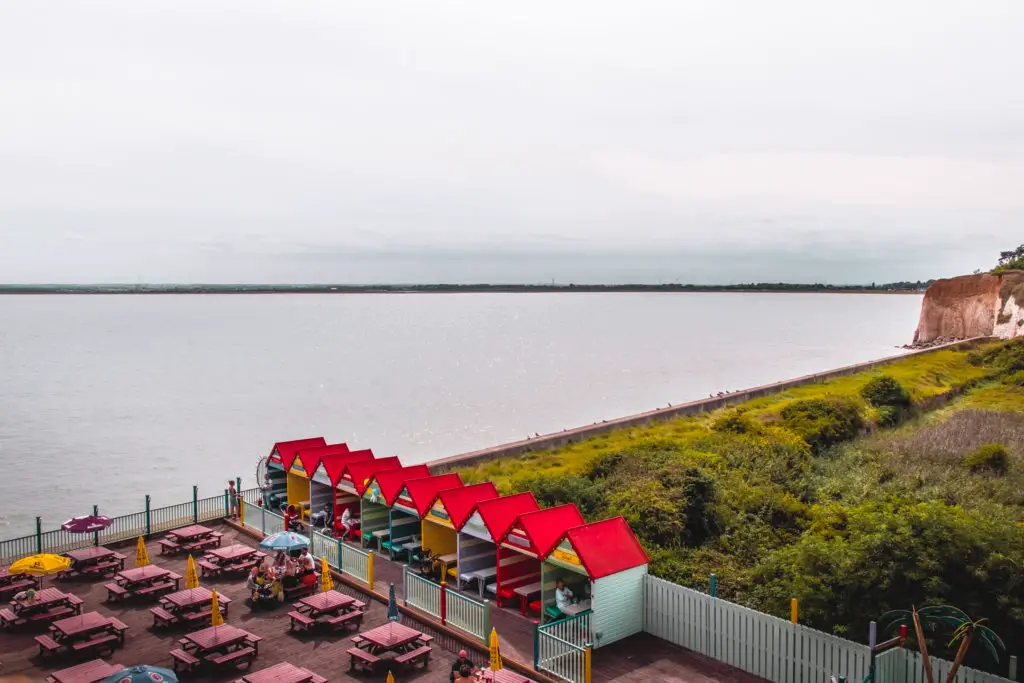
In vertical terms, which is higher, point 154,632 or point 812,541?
point 812,541

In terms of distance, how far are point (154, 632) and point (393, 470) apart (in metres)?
7.55

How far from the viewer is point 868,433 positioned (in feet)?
138

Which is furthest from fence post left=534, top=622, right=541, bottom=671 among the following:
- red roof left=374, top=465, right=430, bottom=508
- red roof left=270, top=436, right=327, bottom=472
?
red roof left=270, top=436, right=327, bottom=472

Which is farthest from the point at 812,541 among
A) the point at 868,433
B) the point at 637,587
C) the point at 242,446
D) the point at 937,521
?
the point at 242,446

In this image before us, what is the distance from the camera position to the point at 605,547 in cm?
1762

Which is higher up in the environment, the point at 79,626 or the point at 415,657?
the point at 79,626

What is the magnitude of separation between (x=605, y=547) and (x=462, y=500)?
4.77 meters

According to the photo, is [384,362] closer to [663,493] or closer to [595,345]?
→ [595,345]

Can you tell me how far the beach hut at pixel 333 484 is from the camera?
24.9 meters

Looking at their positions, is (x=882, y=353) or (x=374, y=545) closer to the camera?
(x=374, y=545)

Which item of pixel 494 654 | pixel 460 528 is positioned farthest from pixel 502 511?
pixel 494 654

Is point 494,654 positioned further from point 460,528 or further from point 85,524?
point 85,524

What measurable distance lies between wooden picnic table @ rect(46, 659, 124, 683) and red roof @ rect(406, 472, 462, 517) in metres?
7.96

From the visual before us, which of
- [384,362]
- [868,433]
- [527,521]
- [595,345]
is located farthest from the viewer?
[595,345]
